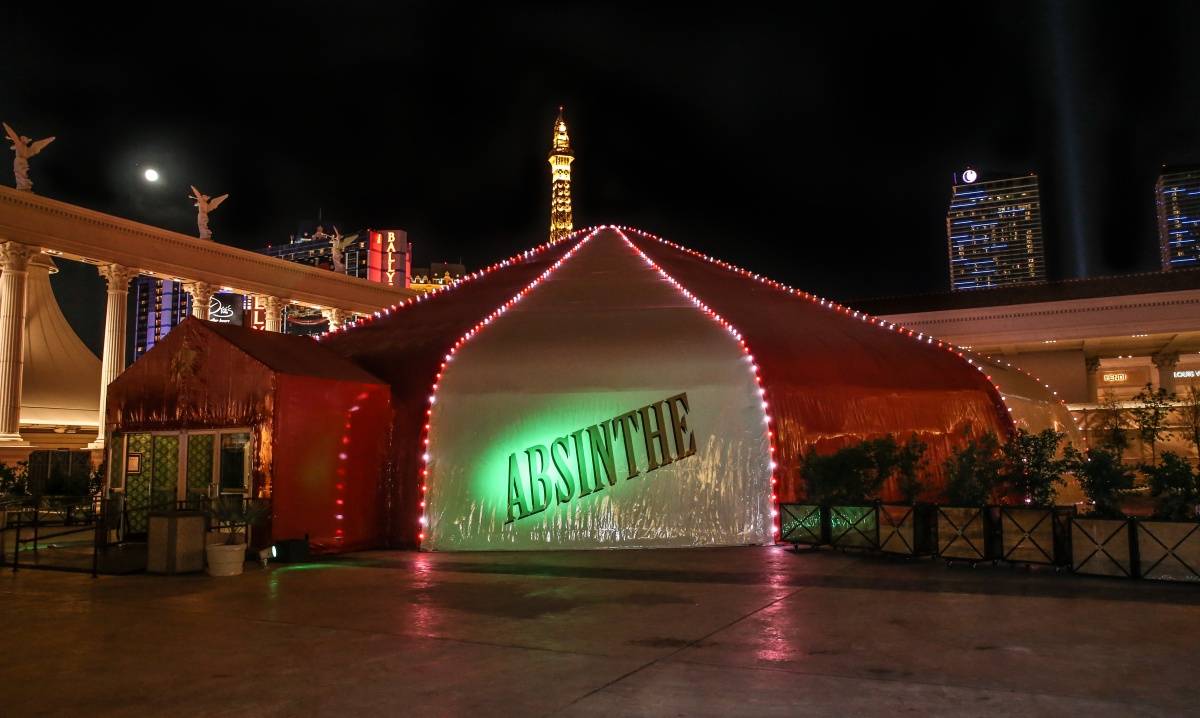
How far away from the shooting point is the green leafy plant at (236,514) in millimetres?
12398

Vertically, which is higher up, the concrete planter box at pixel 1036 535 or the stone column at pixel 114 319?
the stone column at pixel 114 319

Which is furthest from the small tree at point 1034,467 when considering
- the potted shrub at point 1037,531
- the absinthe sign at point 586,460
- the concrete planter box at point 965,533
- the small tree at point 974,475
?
the absinthe sign at point 586,460

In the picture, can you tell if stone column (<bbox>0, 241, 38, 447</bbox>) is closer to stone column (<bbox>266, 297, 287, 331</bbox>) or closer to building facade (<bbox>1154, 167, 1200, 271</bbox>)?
stone column (<bbox>266, 297, 287, 331</bbox>)

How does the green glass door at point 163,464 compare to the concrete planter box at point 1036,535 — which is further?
the green glass door at point 163,464

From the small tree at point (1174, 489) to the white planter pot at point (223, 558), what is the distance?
11609 mm

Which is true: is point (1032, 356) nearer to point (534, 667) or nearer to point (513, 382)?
point (513, 382)

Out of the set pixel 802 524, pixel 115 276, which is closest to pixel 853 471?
pixel 802 524

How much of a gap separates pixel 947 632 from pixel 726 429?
6926 mm

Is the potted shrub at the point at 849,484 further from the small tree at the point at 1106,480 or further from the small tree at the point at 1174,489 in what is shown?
the small tree at the point at 1174,489

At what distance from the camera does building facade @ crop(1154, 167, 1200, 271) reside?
11362 centimetres

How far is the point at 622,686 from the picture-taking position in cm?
600

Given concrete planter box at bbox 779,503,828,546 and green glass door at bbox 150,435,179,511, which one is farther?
green glass door at bbox 150,435,179,511

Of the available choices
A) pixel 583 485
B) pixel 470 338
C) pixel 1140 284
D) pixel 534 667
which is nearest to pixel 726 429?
pixel 583 485

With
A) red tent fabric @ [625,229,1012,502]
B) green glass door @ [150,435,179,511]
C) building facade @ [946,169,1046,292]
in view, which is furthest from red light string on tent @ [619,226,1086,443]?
building facade @ [946,169,1046,292]
